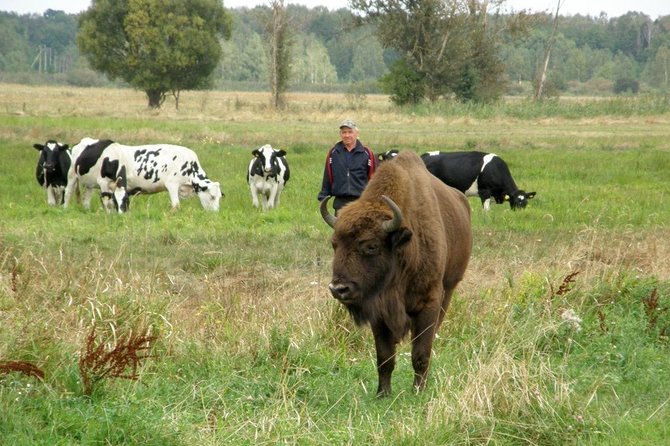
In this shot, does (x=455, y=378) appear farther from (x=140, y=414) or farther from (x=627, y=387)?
(x=140, y=414)

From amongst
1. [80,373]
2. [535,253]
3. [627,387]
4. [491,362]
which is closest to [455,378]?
[491,362]

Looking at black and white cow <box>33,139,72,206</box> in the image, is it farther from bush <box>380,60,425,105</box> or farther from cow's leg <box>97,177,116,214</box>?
bush <box>380,60,425,105</box>

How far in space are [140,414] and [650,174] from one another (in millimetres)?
20806

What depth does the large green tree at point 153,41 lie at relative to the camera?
186 ft

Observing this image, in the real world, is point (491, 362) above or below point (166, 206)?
above

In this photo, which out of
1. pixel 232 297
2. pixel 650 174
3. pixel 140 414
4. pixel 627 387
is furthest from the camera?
pixel 650 174

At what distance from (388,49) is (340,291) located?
6979 cm

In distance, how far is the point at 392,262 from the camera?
25.5 ft

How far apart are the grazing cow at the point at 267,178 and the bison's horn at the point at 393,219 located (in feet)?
41.5

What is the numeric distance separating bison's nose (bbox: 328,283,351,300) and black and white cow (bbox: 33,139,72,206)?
47.7 ft

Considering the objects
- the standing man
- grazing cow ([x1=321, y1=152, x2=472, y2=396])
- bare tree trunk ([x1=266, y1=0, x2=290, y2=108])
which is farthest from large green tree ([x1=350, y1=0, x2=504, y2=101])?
grazing cow ([x1=321, y1=152, x2=472, y2=396])

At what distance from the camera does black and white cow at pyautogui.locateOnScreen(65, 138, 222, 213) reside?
67.3 ft

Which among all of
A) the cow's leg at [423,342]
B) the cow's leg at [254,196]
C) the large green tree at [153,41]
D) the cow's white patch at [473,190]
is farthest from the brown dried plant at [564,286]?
the large green tree at [153,41]

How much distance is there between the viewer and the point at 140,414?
6.32 m
